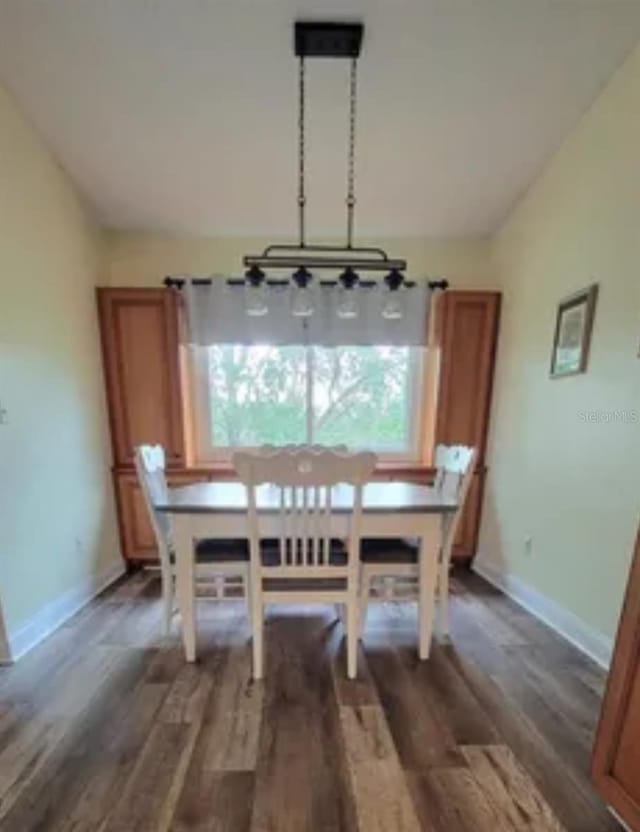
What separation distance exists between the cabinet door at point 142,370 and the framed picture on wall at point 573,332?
2456mm

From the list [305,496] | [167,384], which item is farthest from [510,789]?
[167,384]

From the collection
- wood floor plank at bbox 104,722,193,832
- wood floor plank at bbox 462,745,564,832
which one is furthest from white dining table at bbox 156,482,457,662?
wood floor plank at bbox 462,745,564,832

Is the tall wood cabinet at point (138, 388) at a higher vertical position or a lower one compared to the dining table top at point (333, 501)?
higher

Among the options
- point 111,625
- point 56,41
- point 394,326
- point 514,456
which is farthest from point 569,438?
point 56,41

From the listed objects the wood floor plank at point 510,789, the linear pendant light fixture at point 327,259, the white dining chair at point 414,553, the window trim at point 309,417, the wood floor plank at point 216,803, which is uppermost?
the linear pendant light fixture at point 327,259

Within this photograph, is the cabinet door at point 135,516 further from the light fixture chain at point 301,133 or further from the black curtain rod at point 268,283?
the light fixture chain at point 301,133

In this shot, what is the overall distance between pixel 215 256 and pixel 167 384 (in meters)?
1.00

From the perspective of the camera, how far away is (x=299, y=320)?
3191 millimetres

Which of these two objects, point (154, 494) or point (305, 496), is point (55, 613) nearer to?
point (154, 494)

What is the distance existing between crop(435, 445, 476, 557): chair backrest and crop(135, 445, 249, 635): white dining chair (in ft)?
3.45

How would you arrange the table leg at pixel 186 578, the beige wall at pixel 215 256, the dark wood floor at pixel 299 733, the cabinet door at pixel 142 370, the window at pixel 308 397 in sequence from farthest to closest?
the window at pixel 308 397 < the beige wall at pixel 215 256 < the cabinet door at pixel 142 370 < the table leg at pixel 186 578 < the dark wood floor at pixel 299 733

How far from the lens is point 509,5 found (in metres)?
1.81

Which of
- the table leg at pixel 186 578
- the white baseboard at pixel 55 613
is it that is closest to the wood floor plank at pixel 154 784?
the table leg at pixel 186 578

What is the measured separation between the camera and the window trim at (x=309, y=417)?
3375mm
